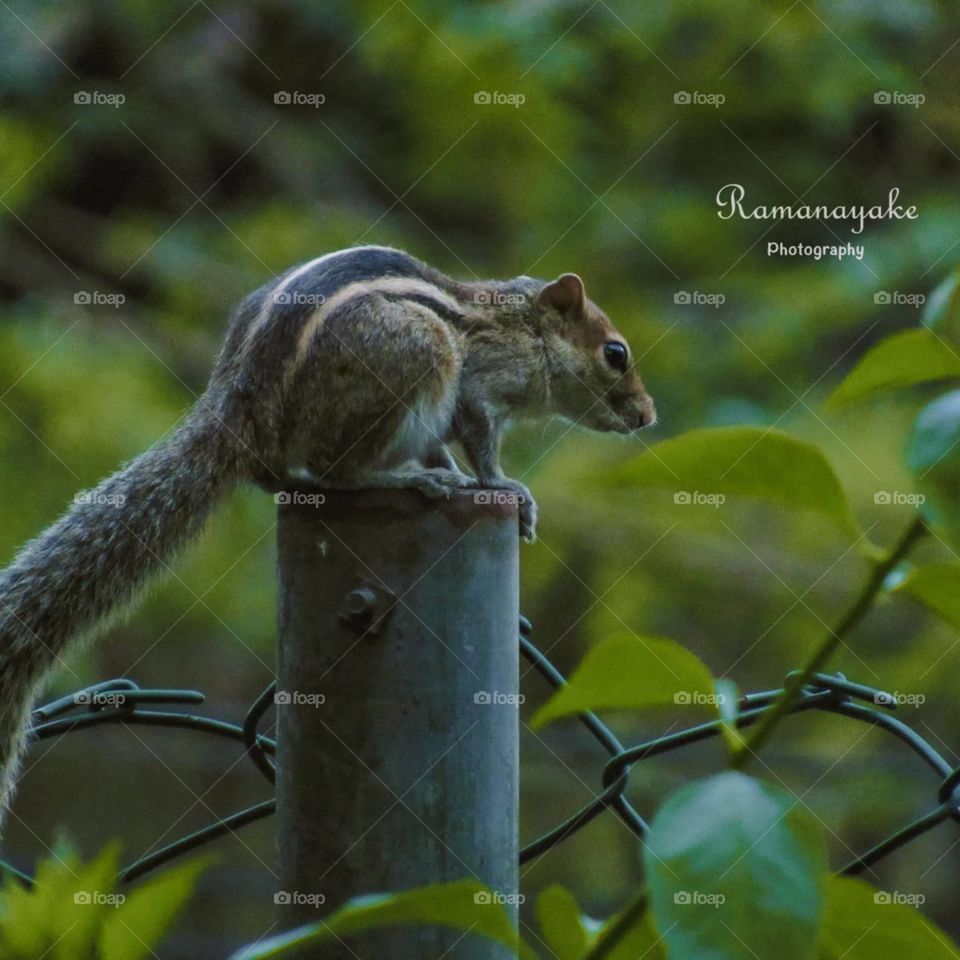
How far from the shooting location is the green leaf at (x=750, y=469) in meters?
0.35

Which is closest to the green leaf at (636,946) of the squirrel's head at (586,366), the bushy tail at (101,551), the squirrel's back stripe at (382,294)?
the bushy tail at (101,551)

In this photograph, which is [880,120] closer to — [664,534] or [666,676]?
[664,534]

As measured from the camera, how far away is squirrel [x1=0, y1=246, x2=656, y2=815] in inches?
51.3

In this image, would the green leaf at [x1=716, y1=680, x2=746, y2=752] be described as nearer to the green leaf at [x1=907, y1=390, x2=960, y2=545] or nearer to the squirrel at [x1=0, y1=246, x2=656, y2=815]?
the green leaf at [x1=907, y1=390, x2=960, y2=545]

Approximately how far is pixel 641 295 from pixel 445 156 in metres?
0.63

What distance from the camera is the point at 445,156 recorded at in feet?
12.1

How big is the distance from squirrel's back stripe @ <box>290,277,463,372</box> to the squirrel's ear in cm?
22

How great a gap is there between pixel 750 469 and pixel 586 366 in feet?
5.62

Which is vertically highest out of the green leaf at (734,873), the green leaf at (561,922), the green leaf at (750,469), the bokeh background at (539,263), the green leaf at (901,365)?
the green leaf at (901,365)

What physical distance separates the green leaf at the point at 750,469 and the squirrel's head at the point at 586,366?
5.42ft

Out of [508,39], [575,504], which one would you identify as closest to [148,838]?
[575,504]

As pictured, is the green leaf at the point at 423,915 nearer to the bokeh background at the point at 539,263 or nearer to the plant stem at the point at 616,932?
the plant stem at the point at 616,932

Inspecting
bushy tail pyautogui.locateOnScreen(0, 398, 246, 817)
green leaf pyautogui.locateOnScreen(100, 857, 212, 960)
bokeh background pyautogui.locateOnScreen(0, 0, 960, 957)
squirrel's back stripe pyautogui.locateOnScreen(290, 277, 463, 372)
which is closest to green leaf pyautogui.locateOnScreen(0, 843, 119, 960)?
→ green leaf pyautogui.locateOnScreen(100, 857, 212, 960)

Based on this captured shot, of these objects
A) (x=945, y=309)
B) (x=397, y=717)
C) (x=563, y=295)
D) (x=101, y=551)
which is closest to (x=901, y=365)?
(x=945, y=309)
